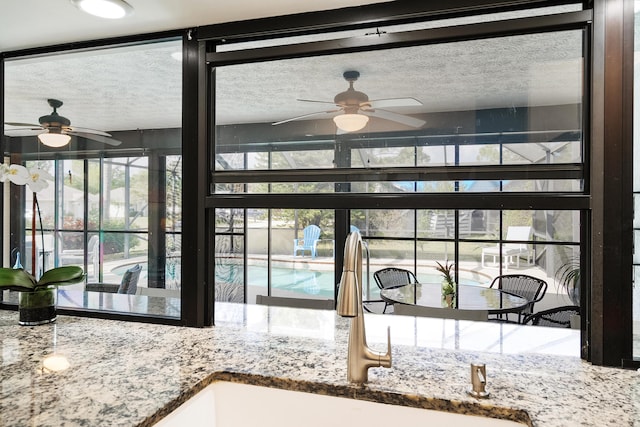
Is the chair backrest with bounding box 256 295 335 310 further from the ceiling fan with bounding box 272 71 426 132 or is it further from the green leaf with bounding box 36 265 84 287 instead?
the ceiling fan with bounding box 272 71 426 132

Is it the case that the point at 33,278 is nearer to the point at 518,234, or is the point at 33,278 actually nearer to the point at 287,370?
the point at 287,370

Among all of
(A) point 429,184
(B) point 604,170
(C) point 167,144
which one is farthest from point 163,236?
(B) point 604,170

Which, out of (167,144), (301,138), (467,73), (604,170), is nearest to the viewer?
(604,170)

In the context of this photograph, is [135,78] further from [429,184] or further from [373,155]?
[429,184]

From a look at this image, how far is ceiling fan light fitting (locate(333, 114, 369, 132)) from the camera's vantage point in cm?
146

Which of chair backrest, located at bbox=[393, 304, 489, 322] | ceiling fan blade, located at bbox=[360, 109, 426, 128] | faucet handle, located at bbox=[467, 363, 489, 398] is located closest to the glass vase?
ceiling fan blade, located at bbox=[360, 109, 426, 128]

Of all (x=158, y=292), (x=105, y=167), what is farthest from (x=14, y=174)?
(x=158, y=292)

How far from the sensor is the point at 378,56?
1.48 m

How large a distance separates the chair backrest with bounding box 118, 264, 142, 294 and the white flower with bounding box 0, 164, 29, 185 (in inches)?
22.5

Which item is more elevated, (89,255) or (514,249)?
(89,255)

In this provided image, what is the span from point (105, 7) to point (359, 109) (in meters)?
0.95

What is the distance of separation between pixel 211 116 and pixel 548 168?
122 cm

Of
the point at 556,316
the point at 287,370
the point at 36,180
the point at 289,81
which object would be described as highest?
the point at 289,81

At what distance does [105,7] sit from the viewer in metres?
1.44
